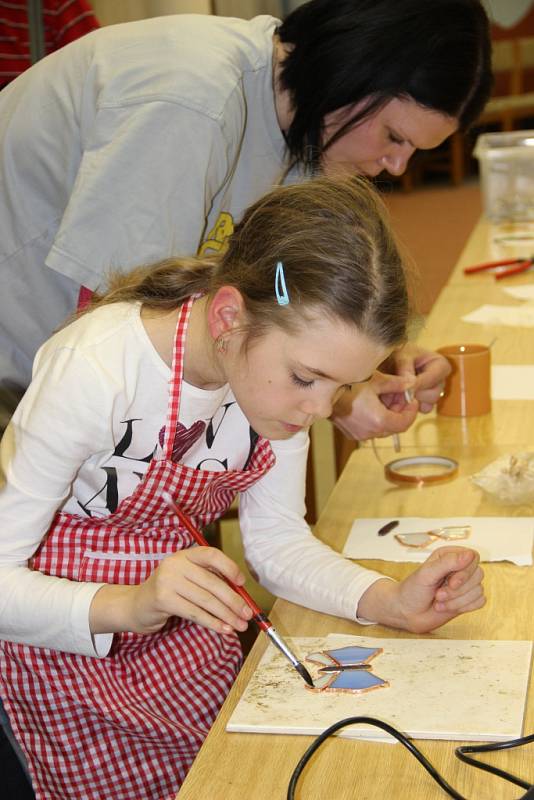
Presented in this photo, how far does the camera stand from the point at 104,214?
54.7 inches

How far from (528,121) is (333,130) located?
665 cm

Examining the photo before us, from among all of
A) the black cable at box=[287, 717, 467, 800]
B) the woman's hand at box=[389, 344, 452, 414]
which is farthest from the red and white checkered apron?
the woman's hand at box=[389, 344, 452, 414]

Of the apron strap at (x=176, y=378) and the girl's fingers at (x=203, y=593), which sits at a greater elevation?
the apron strap at (x=176, y=378)

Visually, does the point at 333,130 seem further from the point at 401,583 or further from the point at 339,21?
the point at 401,583

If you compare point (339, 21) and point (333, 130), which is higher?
point (339, 21)

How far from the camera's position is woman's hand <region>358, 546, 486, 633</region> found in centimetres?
109

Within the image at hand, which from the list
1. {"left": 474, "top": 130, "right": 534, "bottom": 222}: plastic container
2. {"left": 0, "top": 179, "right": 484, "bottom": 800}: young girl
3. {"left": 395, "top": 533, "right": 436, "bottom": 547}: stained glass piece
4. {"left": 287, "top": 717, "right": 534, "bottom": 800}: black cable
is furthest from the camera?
{"left": 474, "top": 130, "right": 534, "bottom": 222}: plastic container

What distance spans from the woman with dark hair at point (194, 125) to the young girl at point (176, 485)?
0.13 metres

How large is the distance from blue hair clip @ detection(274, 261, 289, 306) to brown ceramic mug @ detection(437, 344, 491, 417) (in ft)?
2.23

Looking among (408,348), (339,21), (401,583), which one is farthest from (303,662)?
(339,21)

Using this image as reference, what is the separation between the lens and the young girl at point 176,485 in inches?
43.8

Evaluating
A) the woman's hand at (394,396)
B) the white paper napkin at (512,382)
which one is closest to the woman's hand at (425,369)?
the woman's hand at (394,396)

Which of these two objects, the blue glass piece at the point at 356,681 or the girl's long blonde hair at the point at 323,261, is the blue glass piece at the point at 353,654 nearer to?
the blue glass piece at the point at 356,681

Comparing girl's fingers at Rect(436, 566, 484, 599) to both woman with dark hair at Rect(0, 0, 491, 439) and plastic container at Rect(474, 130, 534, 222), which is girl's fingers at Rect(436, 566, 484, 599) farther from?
plastic container at Rect(474, 130, 534, 222)
